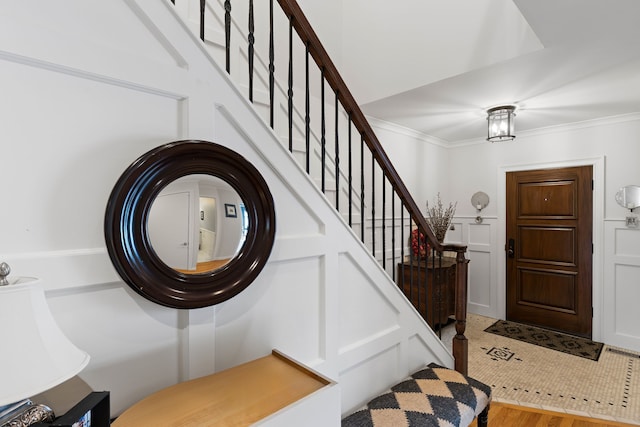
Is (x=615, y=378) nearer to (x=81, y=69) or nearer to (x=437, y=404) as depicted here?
(x=437, y=404)

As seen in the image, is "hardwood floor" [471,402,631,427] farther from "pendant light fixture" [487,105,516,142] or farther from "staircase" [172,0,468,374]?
"pendant light fixture" [487,105,516,142]

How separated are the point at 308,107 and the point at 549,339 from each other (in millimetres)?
3825

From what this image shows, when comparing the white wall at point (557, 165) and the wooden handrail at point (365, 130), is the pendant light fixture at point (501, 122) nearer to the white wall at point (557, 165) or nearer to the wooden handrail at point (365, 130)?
the white wall at point (557, 165)

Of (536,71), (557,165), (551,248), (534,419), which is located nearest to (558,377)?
(534,419)

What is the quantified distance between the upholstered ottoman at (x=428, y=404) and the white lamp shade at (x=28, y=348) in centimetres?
120

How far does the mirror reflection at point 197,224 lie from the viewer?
3.20 feet

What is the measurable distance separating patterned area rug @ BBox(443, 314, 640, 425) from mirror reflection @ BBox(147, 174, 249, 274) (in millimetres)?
2532

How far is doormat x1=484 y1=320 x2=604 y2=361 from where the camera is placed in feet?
10.7

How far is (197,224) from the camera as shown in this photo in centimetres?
105

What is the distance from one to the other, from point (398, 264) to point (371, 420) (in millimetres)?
2229

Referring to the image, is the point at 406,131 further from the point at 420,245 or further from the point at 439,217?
the point at 420,245

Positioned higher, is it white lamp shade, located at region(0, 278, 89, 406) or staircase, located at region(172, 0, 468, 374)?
staircase, located at region(172, 0, 468, 374)

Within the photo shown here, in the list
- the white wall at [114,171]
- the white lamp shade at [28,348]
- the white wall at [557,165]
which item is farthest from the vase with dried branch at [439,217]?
the white lamp shade at [28,348]

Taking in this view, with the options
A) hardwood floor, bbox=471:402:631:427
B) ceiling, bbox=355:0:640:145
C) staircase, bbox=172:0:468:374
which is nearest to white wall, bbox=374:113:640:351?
ceiling, bbox=355:0:640:145
